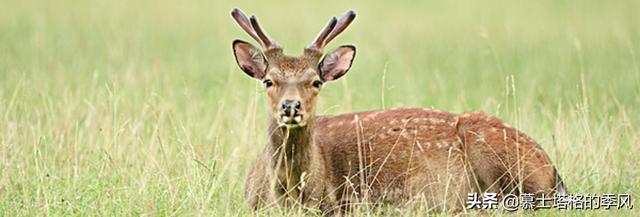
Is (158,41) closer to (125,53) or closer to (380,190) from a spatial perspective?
(125,53)

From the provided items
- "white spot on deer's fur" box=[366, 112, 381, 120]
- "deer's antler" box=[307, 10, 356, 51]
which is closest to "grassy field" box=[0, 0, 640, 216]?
"white spot on deer's fur" box=[366, 112, 381, 120]

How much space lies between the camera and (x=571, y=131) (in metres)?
9.91

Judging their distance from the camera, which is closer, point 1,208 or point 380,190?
point 1,208

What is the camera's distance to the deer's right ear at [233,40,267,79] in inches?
322

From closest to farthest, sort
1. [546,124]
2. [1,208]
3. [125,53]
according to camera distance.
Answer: [1,208], [546,124], [125,53]

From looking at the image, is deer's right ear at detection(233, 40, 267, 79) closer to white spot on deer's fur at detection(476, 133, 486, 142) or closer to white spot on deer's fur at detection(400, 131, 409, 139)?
white spot on deer's fur at detection(400, 131, 409, 139)

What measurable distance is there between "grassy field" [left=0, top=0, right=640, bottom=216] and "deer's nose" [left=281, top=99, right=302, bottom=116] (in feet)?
2.28

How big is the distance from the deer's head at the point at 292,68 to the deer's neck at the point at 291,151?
0.38ft

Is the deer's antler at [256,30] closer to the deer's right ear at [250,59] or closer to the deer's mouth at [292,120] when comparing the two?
the deer's right ear at [250,59]

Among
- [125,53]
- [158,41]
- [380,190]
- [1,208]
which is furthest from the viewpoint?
[158,41]

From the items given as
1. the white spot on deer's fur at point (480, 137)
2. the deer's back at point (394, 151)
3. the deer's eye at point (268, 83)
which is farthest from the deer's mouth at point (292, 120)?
the white spot on deer's fur at point (480, 137)

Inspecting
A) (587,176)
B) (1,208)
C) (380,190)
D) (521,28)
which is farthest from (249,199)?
(521,28)

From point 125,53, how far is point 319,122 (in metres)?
6.10

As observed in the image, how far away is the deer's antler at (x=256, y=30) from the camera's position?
321 inches
